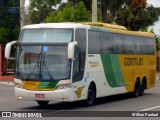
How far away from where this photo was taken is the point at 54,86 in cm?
1939

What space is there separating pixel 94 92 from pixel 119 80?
3.07 metres

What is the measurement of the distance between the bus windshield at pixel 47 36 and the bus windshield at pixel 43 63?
28 cm

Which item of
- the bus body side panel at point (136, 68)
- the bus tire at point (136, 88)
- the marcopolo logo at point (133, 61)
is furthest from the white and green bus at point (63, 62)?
the bus tire at point (136, 88)

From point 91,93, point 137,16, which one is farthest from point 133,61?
point 137,16

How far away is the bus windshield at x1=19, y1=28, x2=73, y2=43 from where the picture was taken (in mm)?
20047

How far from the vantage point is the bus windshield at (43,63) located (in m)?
19.5

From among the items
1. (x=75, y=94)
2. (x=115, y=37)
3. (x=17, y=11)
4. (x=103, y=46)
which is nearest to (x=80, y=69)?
(x=75, y=94)

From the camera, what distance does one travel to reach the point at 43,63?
19.7 meters

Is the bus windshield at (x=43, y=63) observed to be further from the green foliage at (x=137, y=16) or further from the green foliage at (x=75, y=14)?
the green foliage at (x=137, y=16)

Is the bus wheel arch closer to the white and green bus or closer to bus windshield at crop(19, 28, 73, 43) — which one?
the white and green bus

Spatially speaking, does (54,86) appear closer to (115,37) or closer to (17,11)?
(115,37)

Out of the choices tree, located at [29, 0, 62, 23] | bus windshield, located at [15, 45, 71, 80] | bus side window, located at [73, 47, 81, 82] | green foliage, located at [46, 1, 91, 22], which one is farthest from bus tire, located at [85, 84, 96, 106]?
tree, located at [29, 0, 62, 23]

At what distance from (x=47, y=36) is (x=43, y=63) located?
1.14m

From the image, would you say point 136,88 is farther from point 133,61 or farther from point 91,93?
point 91,93
